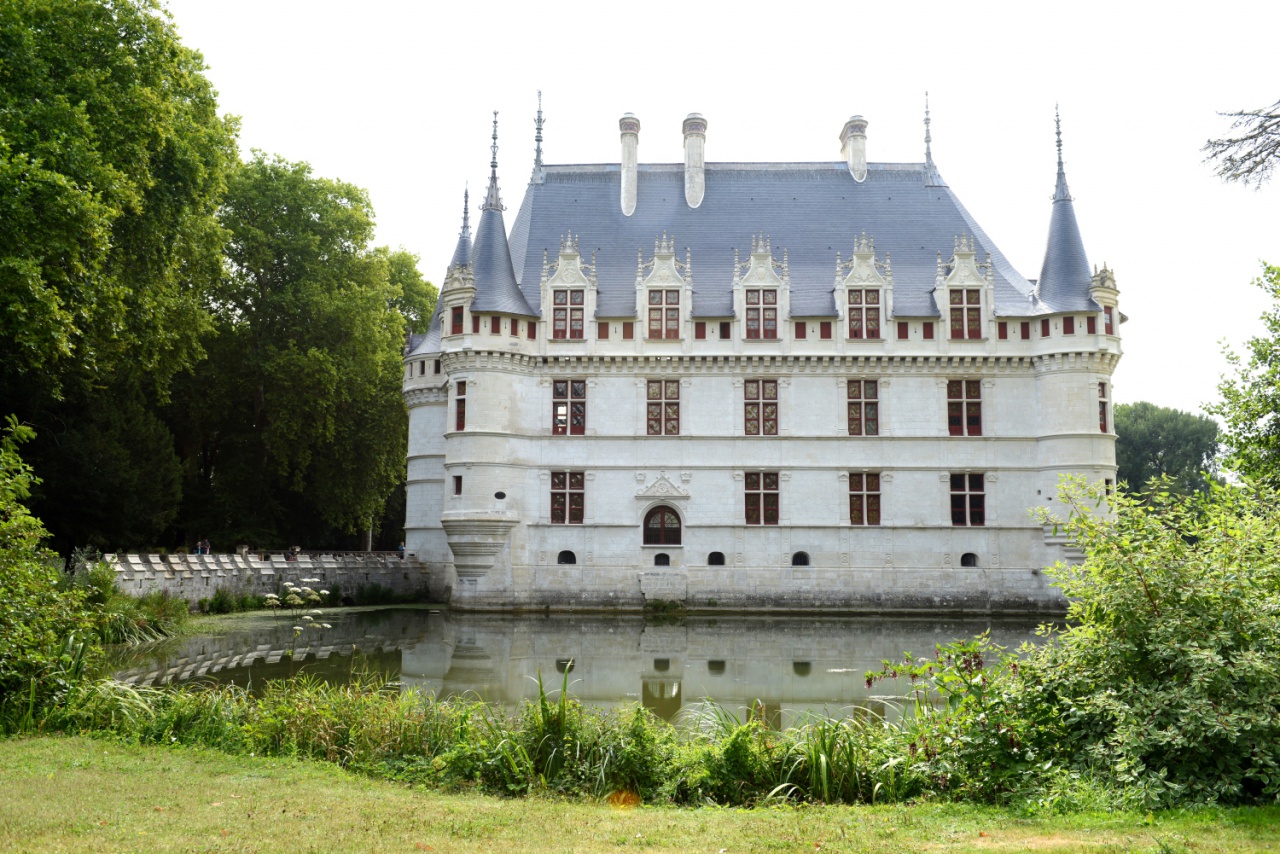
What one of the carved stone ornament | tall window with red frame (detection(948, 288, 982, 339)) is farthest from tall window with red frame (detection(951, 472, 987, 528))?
the carved stone ornament

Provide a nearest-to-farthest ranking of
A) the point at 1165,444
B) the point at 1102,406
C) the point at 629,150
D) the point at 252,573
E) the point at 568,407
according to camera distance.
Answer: the point at 252,573 < the point at 1102,406 < the point at 568,407 < the point at 629,150 < the point at 1165,444

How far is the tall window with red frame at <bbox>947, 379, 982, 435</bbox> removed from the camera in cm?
2942

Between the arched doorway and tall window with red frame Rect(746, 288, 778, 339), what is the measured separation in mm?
6061

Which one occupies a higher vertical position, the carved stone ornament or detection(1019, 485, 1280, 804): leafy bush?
the carved stone ornament

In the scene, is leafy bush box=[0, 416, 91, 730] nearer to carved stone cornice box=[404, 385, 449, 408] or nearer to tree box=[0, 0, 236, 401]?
tree box=[0, 0, 236, 401]

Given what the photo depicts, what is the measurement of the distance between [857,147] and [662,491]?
14.5m

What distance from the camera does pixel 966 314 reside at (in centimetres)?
2969

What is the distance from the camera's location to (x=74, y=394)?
85.4ft

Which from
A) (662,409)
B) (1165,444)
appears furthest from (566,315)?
(1165,444)

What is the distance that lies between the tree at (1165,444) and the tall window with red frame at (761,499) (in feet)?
134

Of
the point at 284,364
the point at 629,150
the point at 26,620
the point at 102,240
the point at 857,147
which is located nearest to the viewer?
the point at 26,620

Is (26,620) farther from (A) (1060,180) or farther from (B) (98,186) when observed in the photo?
(A) (1060,180)

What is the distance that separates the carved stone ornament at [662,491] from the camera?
29.0 meters

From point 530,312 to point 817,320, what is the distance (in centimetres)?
892
